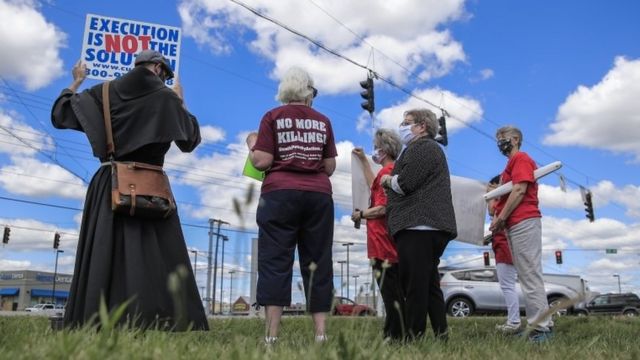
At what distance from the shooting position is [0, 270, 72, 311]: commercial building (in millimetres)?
88750

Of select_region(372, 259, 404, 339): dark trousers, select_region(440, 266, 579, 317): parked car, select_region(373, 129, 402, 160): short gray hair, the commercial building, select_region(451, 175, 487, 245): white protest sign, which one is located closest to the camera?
select_region(372, 259, 404, 339): dark trousers

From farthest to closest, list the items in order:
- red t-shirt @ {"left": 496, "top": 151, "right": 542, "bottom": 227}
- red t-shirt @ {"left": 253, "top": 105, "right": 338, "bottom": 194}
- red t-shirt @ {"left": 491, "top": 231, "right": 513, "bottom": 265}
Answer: red t-shirt @ {"left": 491, "top": 231, "right": 513, "bottom": 265} < red t-shirt @ {"left": 496, "top": 151, "right": 542, "bottom": 227} < red t-shirt @ {"left": 253, "top": 105, "right": 338, "bottom": 194}

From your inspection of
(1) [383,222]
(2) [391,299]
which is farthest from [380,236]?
(2) [391,299]

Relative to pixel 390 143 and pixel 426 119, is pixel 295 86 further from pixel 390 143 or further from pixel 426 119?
pixel 390 143

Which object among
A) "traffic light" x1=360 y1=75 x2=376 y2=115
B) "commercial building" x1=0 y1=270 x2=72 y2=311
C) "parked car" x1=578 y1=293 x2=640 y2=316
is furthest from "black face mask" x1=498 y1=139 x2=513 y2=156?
"commercial building" x1=0 y1=270 x2=72 y2=311

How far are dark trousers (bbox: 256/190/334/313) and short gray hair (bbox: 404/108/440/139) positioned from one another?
1.13 metres

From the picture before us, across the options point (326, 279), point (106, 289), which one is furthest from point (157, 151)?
point (326, 279)

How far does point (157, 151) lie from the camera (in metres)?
3.46

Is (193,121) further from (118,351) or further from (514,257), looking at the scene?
(514,257)

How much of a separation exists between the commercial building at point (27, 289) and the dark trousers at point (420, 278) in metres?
91.6

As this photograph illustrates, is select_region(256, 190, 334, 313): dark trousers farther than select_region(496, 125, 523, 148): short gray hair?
No

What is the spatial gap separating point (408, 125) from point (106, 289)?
7.87 ft

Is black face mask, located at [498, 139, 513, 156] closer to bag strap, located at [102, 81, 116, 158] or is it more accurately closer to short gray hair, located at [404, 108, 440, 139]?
short gray hair, located at [404, 108, 440, 139]

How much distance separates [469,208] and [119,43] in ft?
17.4
